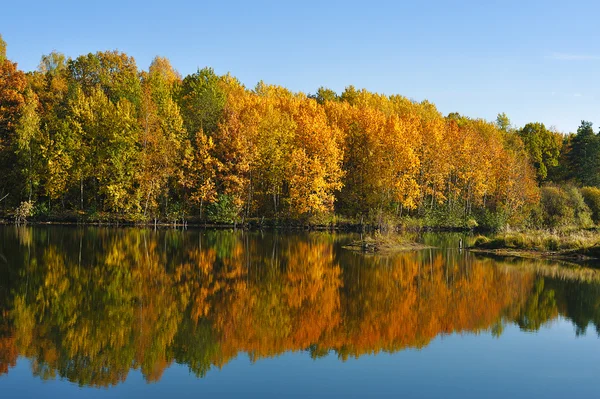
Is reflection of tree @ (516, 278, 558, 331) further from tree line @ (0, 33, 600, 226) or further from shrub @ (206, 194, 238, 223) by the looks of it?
shrub @ (206, 194, 238, 223)

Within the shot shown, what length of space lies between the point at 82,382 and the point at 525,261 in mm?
→ 28534

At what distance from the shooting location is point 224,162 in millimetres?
62562

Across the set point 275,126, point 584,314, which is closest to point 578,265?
point 584,314

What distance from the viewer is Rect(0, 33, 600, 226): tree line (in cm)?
5900

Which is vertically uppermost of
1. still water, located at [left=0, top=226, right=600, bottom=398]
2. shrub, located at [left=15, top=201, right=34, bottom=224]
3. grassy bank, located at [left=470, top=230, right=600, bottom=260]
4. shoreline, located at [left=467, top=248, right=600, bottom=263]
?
shrub, located at [left=15, top=201, right=34, bottom=224]

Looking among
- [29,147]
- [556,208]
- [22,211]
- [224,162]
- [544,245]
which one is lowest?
[544,245]

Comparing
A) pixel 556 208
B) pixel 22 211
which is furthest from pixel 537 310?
pixel 556 208

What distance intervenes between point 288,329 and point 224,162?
4750 cm

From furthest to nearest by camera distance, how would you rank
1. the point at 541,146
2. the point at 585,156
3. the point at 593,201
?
the point at 541,146 → the point at 585,156 → the point at 593,201

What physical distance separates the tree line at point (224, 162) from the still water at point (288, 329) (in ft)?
98.5

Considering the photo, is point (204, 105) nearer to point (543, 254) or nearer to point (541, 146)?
point (543, 254)

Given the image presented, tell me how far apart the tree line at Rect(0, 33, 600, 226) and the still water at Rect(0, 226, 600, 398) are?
3002 cm

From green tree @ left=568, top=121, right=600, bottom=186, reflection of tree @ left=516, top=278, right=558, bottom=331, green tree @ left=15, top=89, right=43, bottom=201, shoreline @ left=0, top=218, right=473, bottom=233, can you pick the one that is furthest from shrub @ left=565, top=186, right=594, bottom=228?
green tree @ left=15, top=89, right=43, bottom=201

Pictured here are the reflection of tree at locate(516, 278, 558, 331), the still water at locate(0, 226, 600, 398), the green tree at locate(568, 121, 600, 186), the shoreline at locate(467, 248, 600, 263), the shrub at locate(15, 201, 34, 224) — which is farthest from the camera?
the green tree at locate(568, 121, 600, 186)
